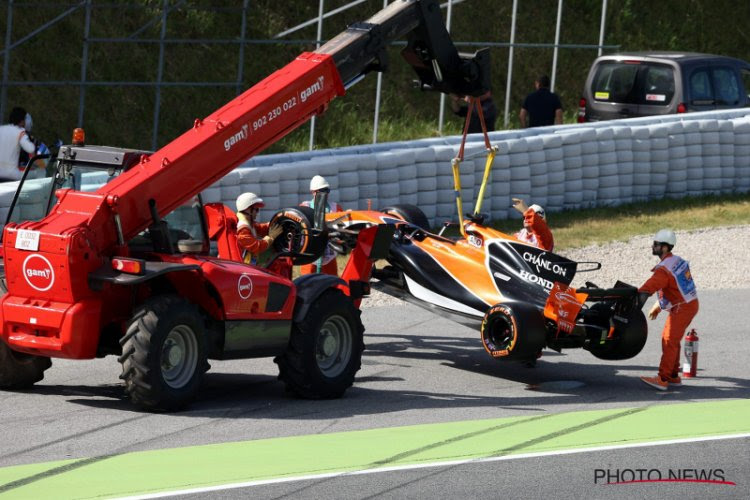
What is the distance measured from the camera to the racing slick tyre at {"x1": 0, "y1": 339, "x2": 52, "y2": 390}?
11.0m

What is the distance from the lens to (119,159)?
10.8 m

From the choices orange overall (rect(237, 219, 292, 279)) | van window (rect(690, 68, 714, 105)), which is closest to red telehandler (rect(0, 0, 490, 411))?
orange overall (rect(237, 219, 292, 279))

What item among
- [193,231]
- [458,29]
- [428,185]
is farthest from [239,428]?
[458,29]

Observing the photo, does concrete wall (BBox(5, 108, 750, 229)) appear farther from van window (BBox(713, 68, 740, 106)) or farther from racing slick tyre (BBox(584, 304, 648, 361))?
racing slick tyre (BBox(584, 304, 648, 361))

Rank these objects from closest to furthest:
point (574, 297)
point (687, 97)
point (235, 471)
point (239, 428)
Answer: point (235, 471) < point (239, 428) < point (574, 297) < point (687, 97)

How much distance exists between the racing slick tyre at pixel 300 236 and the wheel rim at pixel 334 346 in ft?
3.47

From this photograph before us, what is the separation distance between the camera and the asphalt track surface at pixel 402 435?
8945 millimetres

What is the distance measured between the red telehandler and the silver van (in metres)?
11.7

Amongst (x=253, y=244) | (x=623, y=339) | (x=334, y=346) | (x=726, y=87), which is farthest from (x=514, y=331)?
(x=726, y=87)

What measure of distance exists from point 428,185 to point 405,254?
5.80 m

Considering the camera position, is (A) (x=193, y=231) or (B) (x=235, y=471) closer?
(B) (x=235, y=471)

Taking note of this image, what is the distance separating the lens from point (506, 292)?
12695 millimetres

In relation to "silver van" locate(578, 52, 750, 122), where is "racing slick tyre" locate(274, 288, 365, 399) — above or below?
below

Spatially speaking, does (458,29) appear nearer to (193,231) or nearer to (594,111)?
(594,111)
